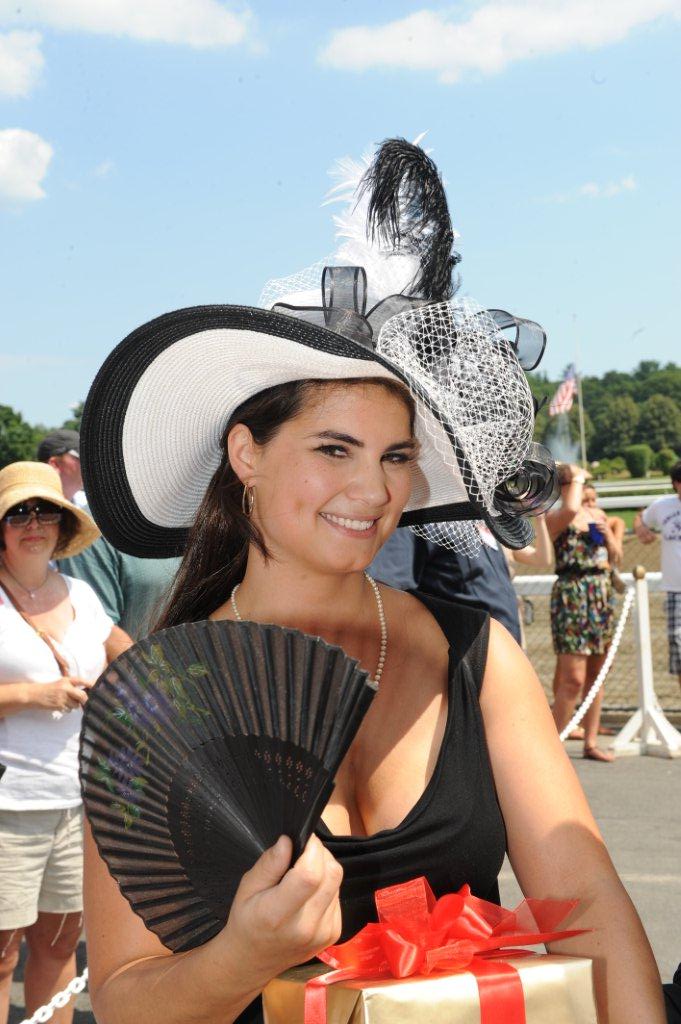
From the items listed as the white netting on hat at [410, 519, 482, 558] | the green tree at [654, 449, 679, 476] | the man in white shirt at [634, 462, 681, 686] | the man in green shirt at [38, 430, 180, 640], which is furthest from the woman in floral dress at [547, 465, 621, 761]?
the green tree at [654, 449, 679, 476]

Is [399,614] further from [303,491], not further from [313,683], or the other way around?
[313,683]

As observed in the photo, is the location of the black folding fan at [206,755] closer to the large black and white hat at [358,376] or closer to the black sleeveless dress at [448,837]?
the black sleeveless dress at [448,837]

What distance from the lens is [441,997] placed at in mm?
1486

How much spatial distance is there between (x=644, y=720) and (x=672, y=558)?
45.8 inches

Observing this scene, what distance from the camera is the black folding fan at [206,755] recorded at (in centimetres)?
150

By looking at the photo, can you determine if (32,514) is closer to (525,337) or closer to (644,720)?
(525,337)

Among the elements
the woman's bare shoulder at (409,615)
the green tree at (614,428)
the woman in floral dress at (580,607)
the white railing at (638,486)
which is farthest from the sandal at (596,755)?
the green tree at (614,428)

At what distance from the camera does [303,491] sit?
206 cm

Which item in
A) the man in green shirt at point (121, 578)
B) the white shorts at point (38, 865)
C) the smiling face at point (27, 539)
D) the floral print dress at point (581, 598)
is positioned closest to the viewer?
the white shorts at point (38, 865)

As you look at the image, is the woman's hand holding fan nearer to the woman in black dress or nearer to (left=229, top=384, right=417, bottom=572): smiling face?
the woman in black dress

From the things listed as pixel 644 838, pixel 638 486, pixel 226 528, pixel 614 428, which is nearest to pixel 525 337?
pixel 226 528

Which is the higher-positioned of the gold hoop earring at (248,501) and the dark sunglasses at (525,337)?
the dark sunglasses at (525,337)

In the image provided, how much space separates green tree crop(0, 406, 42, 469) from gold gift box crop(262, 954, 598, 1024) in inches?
2777

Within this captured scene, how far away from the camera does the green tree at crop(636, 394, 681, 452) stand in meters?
107
